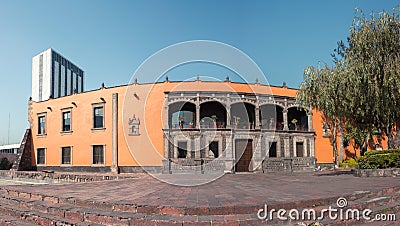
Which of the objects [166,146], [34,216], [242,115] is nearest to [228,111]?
[242,115]

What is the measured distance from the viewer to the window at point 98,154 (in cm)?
2511

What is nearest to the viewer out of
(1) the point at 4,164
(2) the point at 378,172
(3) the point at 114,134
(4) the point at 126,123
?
(2) the point at 378,172

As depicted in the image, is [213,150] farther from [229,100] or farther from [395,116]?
[395,116]

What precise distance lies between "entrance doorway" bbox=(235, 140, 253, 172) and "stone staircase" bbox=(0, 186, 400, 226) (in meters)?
15.4

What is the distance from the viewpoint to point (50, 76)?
266 ft

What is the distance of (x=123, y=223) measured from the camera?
517 centimetres

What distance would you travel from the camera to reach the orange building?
22.4 metres

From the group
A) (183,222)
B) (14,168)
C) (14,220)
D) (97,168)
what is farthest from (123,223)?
(14,168)

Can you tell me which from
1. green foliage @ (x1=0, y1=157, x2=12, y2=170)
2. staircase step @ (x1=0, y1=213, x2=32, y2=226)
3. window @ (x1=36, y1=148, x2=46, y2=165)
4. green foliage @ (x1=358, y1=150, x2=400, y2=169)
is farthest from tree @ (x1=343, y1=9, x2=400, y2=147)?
green foliage @ (x1=0, y1=157, x2=12, y2=170)

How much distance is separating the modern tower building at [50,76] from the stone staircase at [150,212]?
80.0m

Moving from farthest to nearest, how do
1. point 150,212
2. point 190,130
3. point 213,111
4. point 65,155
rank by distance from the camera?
point 65,155 → point 213,111 → point 190,130 → point 150,212

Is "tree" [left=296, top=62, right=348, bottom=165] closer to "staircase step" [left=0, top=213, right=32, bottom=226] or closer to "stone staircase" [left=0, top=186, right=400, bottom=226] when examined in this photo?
"stone staircase" [left=0, top=186, right=400, bottom=226]

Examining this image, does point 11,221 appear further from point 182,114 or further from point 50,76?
point 50,76

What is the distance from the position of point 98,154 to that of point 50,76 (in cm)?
6422
